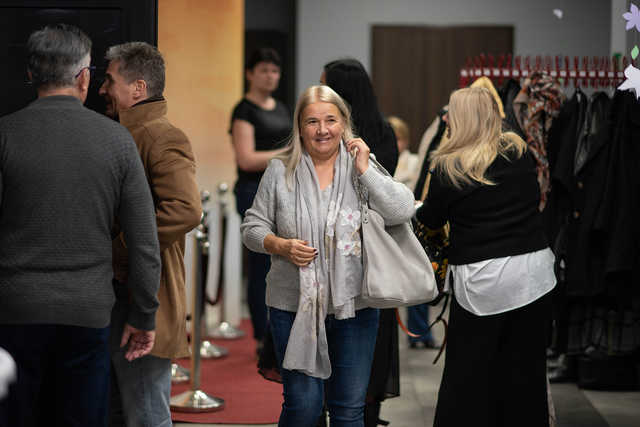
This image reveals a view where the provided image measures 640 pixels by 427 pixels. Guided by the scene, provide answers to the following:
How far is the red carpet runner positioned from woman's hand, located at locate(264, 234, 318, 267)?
1487 millimetres

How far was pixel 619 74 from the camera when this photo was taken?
16.0ft

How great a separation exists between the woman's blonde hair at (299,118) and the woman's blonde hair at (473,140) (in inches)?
20.6

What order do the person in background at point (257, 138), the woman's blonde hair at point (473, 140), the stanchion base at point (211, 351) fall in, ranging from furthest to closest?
the stanchion base at point (211, 351) < the person in background at point (257, 138) < the woman's blonde hair at point (473, 140)

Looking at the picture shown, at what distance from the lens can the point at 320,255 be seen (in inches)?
116

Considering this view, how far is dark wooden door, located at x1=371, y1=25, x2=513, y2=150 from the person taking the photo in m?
9.03

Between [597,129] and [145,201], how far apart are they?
294cm

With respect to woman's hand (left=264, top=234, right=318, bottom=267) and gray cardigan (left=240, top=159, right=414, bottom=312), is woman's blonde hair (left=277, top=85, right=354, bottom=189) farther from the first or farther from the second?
woman's hand (left=264, top=234, right=318, bottom=267)

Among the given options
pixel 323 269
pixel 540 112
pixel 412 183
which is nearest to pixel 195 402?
pixel 323 269

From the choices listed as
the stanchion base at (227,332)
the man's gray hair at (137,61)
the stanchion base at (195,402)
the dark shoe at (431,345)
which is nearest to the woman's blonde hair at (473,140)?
the man's gray hair at (137,61)

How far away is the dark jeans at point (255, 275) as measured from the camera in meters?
5.29

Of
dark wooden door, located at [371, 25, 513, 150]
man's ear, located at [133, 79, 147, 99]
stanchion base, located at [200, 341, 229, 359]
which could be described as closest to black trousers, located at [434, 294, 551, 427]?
man's ear, located at [133, 79, 147, 99]

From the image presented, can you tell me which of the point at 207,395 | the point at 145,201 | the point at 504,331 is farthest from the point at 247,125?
the point at 145,201

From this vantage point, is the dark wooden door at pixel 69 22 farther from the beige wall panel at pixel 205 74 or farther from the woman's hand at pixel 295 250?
the beige wall panel at pixel 205 74

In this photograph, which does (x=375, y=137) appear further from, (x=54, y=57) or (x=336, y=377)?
(x=54, y=57)
